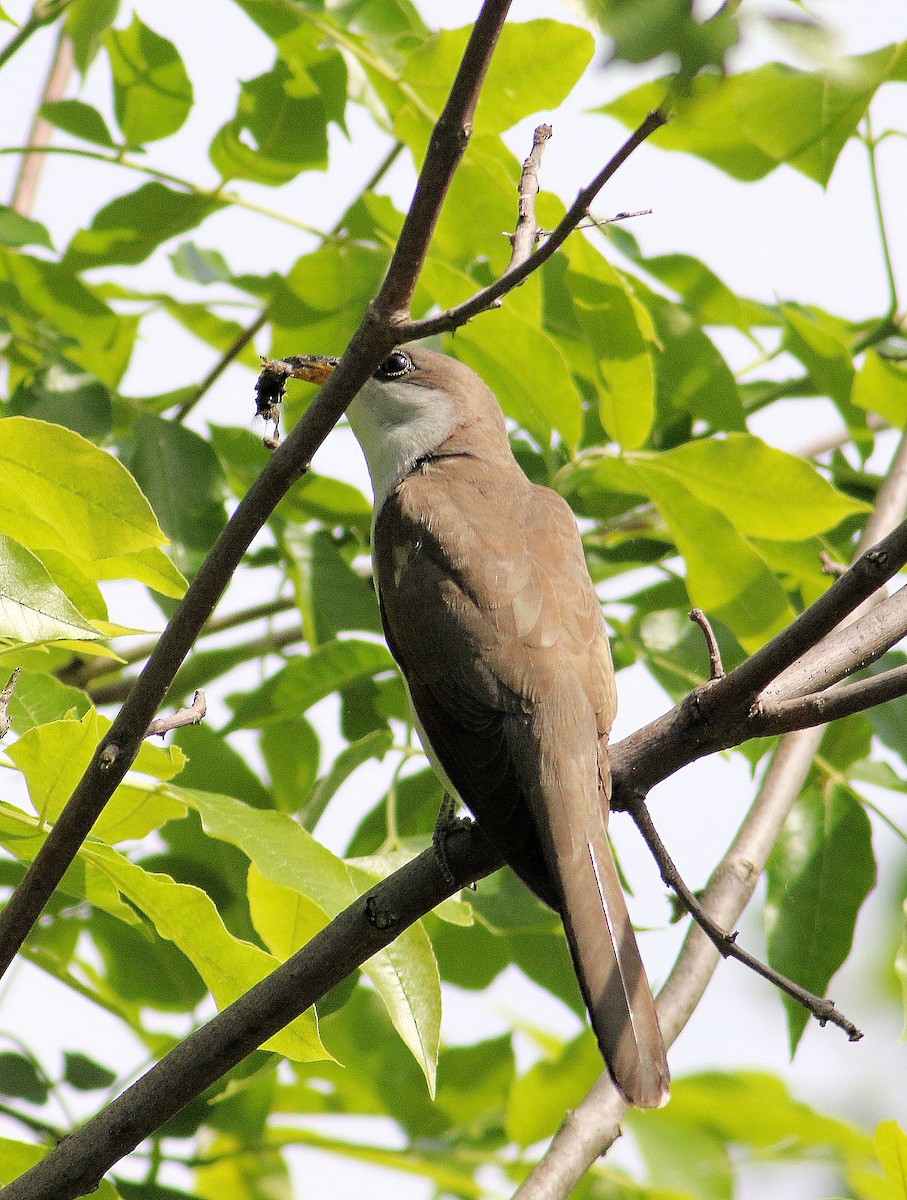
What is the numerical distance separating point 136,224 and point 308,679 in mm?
1552

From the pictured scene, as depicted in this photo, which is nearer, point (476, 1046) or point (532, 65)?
point (532, 65)

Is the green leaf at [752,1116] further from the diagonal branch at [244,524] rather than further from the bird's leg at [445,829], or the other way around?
the diagonal branch at [244,524]

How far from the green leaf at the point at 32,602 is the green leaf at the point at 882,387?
2.63 meters

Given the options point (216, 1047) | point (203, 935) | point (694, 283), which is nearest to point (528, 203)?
point (203, 935)

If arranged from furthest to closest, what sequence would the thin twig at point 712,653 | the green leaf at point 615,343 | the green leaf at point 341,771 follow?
the green leaf at point 615,343
the green leaf at point 341,771
the thin twig at point 712,653

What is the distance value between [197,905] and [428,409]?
2.62m

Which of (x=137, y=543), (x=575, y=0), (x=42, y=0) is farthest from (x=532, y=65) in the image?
(x=575, y=0)

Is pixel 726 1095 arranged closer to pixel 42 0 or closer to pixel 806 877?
pixel 806 877

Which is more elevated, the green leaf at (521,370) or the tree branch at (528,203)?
the green leaf at (521,370)

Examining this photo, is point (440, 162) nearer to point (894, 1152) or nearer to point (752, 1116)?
point (894, 1152)

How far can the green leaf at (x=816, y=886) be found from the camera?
338 cm

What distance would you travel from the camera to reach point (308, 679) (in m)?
3.54

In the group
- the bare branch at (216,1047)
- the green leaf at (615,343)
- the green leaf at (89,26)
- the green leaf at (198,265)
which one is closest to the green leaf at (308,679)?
the green leaf at (615,343)

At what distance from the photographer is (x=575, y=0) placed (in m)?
0.95
